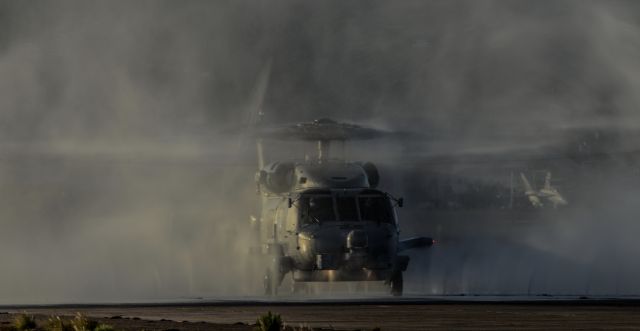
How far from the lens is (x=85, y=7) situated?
115062 millimetres

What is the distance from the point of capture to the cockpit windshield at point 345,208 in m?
62.1

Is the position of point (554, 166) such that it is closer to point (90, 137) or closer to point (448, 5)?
point (448, 5)

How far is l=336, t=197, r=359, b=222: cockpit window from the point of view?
62.0 metres

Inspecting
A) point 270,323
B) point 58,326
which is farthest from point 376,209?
point 270,323

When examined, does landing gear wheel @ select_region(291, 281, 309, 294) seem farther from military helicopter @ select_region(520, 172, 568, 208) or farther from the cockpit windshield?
military helicopter @ select_region(520, 172, 568, 208)

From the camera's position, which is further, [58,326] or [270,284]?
[270,284]

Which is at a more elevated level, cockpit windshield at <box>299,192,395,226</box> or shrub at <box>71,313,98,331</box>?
cockpit windshield at <box>299,192,395,226</box>

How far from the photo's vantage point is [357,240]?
199 ft

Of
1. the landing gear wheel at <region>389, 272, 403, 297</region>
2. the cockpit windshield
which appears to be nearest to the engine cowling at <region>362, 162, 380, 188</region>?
the cockpit windshield

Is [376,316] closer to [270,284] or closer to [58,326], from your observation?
[58,326]

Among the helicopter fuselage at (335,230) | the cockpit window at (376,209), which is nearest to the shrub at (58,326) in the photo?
the helicopter fuselage at (335,230)

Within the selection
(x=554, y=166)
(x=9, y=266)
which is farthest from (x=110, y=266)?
(x=554, y=166)

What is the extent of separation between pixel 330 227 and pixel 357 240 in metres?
1.59

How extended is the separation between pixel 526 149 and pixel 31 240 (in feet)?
89.5
